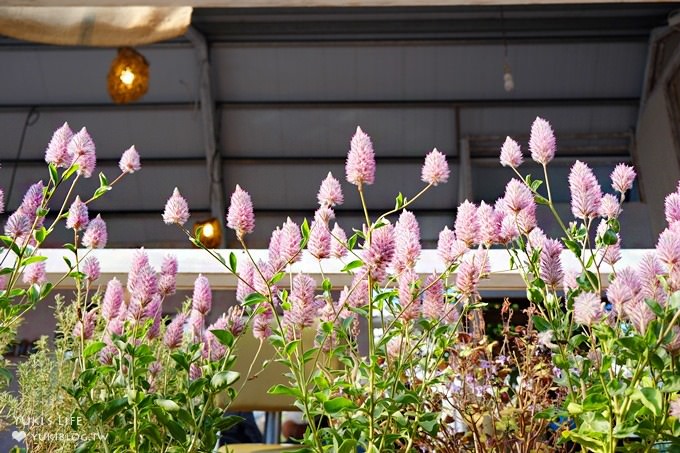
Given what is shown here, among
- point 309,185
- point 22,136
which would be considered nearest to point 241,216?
point 309,185

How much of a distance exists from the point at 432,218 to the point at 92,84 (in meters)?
5.26

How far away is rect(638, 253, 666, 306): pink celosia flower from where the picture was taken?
84cm

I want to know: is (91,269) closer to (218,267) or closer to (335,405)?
(335,405)

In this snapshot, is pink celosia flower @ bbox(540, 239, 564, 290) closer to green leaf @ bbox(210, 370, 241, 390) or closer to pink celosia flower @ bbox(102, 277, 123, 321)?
green leaf @ bbox(210, 370, 241, 390)

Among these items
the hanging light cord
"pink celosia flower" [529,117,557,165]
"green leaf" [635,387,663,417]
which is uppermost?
the hanging light cord

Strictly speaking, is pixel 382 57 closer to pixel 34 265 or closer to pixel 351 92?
pixel 351 92

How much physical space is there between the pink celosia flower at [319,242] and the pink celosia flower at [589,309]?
311 mm

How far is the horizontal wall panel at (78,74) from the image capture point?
9688mm

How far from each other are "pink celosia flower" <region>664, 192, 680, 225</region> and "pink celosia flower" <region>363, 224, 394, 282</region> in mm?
363

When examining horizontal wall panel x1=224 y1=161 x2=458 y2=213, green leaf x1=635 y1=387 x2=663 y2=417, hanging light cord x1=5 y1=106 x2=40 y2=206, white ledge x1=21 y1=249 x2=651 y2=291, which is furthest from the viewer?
horizontal wall panel x1=224 y1=161 x2=458 y2=213

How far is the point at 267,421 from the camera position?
3.20 m

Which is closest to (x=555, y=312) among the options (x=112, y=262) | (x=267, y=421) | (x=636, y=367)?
(x=636, y=367)

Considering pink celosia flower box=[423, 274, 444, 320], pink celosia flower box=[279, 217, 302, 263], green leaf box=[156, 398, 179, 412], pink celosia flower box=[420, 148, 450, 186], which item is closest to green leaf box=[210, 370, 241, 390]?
green leaf box=[156, 398, 179, 412]

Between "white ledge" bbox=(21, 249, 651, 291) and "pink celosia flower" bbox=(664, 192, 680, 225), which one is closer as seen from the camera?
"pink celosia flower" bbox=(664, 192, 680, 225)
